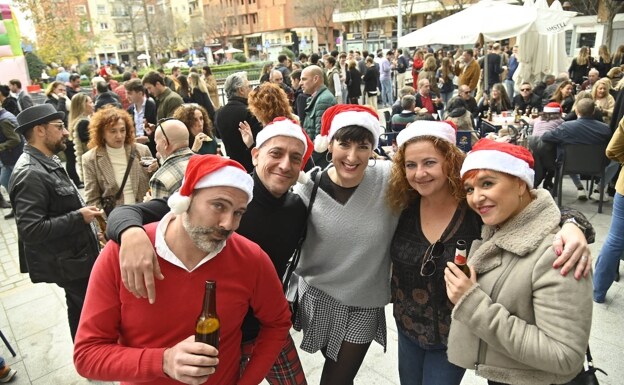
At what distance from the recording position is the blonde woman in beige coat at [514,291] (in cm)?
144

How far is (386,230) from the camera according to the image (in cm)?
208

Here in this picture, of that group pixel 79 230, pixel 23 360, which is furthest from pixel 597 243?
pixel 23 360

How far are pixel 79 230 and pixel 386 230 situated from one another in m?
2.31

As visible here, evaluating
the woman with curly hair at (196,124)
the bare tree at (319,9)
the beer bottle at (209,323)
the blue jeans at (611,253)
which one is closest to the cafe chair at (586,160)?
the blue jeans at (611,253)

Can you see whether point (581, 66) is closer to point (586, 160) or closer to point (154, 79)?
point (586, 160)

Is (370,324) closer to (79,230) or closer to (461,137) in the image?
(79,230)

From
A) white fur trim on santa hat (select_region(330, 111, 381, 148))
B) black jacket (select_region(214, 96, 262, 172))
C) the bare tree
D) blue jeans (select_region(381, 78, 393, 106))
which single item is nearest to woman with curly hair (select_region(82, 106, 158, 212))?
black jacket (select_region(214, 96, 262, 172))

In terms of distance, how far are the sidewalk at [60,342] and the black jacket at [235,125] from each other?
229 centimetres

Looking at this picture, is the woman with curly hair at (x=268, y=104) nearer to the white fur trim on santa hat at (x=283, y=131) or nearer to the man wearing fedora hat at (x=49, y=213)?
the man wearing fedora hat at (x=49, y=213)

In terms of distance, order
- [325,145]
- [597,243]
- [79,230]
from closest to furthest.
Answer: [325,145] < [79,230] < [597,243]

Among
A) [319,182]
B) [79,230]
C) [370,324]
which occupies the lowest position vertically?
[370,324]

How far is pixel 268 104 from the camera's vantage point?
4.32m

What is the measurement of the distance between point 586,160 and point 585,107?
2.42 ft

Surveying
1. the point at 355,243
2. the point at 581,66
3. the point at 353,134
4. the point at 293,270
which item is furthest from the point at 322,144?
the point at 581,66
